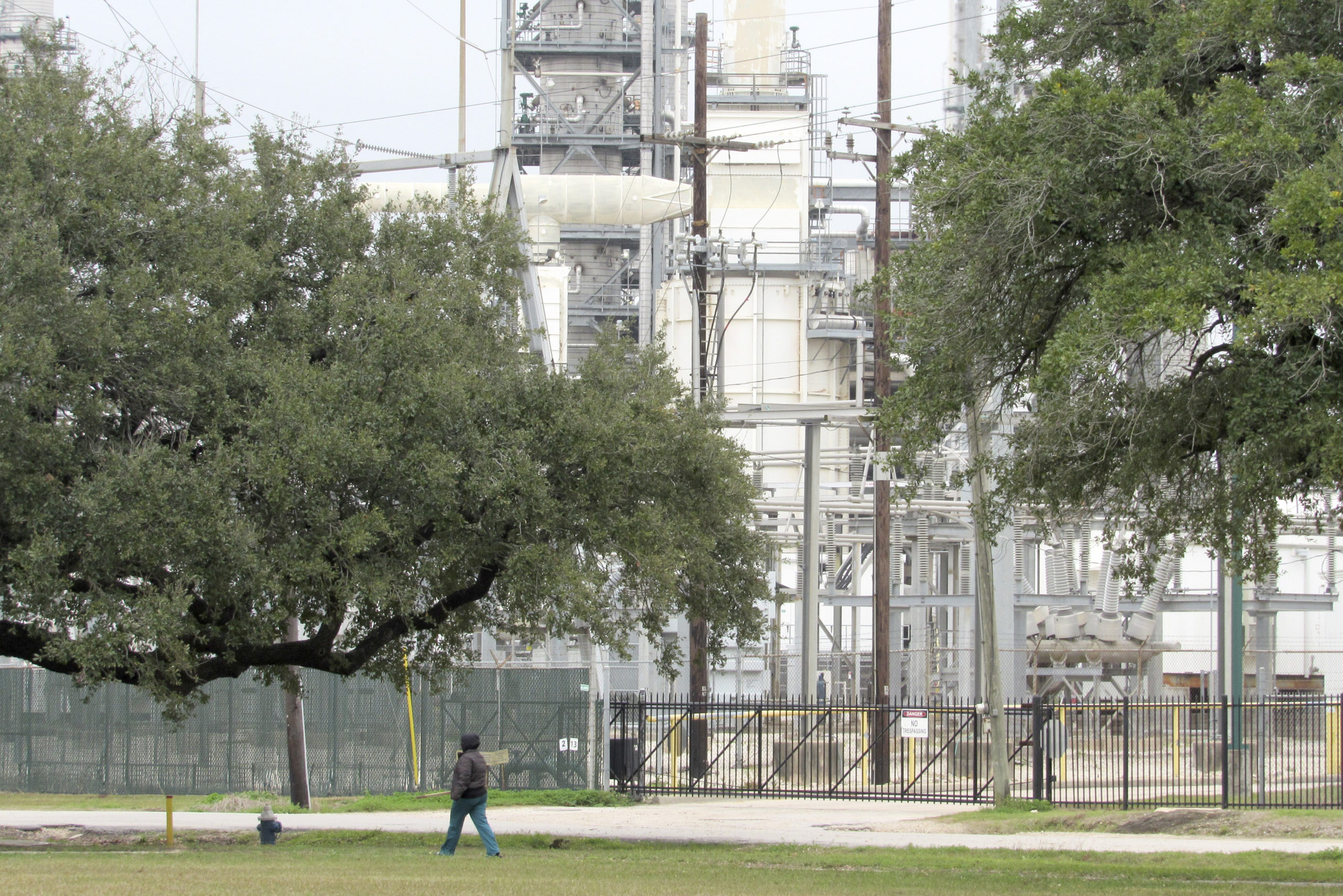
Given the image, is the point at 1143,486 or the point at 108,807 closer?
the point at 1143,486

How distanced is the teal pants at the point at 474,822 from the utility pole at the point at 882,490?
10.6 m

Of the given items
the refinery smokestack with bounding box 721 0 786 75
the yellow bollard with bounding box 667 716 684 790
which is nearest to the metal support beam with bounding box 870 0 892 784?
the yellow bollard with bounding box 667 716 684 790

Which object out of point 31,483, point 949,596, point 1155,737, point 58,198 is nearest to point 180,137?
point 58,198

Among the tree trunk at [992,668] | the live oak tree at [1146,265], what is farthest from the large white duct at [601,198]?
the live oak tree at [1146,265]

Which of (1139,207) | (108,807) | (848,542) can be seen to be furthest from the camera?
(848,542)

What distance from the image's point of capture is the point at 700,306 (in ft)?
96.9

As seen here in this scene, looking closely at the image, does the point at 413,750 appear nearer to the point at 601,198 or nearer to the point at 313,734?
the point at 313,734

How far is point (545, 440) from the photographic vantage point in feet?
53.6

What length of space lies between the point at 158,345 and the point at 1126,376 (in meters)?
9.46

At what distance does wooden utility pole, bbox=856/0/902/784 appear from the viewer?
26.2 m

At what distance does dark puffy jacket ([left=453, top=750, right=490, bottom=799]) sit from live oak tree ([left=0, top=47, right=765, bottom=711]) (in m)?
1.73

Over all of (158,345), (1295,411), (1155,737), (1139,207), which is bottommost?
(1155,737)

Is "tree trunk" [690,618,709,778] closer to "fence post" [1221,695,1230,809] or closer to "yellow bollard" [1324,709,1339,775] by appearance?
"fence post" [1221,695,1230,809]

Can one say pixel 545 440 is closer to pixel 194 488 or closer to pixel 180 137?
pixel 194 488
